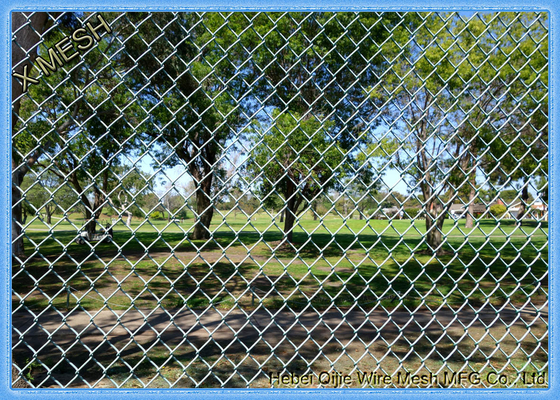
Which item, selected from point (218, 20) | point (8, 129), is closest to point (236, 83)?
point (218, 20)

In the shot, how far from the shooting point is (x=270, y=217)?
223cm

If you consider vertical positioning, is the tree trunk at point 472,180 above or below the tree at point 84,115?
below

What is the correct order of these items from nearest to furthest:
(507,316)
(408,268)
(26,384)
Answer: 1. (26,384)
2. (507,316)
3. (408,268)

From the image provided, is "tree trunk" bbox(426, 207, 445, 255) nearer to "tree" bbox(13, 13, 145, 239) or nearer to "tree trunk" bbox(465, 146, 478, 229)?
"tree trunk" bbox(465, 146, 478, 229)

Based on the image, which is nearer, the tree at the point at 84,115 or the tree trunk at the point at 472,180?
the tree at the point at 84,115

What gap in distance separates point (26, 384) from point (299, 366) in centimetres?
234

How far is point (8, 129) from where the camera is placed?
188cm

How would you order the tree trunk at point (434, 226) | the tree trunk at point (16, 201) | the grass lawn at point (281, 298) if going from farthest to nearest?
the grass lawn at point (281, 298) < the tree trunk at point (434, 226) < the tree trunk at point (16, 201)

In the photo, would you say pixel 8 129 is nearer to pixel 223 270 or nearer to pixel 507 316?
pixel 507 316

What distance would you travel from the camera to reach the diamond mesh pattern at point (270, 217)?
2068mm

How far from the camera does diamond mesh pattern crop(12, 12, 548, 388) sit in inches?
81.4

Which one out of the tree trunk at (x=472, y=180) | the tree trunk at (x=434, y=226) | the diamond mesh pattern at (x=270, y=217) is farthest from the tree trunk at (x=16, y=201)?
the tree trunk at (x=472, y=180)

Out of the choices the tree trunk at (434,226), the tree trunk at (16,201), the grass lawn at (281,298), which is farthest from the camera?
the grass lawn at (281,298)

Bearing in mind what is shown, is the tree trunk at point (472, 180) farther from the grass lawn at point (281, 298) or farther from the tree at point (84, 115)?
the tree at point (84, 115)
